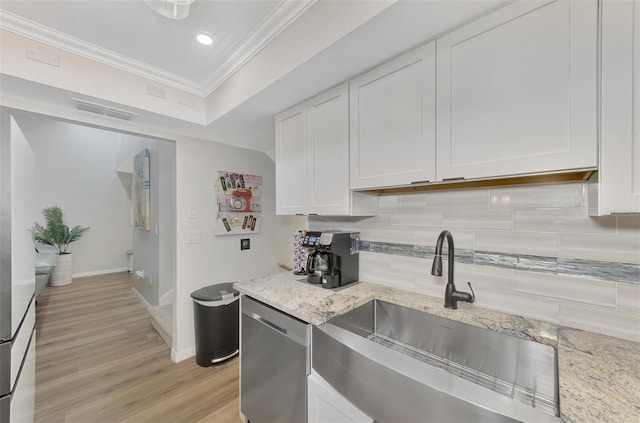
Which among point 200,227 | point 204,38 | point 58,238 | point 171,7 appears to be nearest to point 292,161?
point 204,38

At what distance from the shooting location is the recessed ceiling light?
155 cm

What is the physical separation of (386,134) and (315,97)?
653 mm

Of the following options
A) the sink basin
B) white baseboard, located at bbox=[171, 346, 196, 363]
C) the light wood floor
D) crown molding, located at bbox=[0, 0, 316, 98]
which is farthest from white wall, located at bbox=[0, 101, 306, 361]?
the sink basin

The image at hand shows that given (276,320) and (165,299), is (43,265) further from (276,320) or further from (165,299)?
(276,320)

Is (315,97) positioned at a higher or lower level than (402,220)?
higher

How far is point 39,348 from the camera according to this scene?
8.65ft

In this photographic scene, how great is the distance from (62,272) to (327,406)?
20.5 feet

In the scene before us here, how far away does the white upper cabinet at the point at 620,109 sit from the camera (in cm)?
78

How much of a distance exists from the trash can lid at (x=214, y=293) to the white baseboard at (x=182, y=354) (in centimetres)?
61

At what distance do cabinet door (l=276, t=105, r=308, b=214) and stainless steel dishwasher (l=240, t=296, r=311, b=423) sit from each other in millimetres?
772

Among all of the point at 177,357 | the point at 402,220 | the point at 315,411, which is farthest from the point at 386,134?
the point at 177,357

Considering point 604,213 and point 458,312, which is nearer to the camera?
point 604,213

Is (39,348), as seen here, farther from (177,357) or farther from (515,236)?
(515,236)

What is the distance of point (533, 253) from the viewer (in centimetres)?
120
